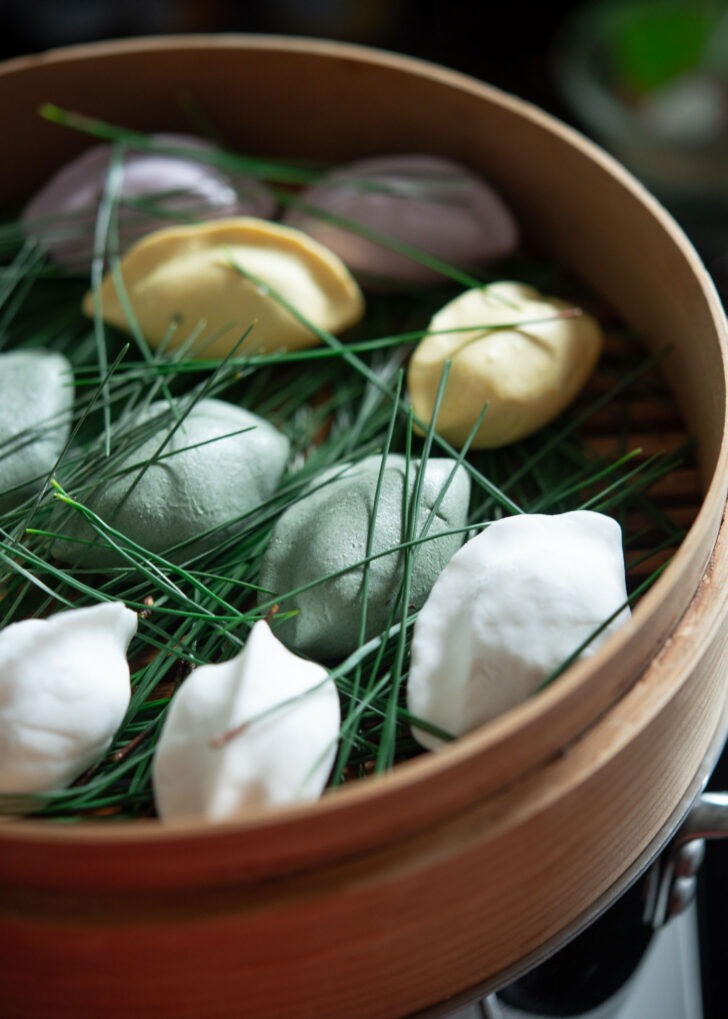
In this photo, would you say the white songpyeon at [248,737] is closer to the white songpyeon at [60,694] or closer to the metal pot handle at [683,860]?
the white songpyeon at [60,694]

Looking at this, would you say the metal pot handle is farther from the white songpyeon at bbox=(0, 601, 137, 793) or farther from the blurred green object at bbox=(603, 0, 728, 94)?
the blurred green object at bbox=(603, 0, 728, 94)

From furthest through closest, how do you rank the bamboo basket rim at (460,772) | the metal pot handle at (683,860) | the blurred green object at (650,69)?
1. the blurred green object at (650,69)
2. the metal pot handle at (683,860)
3. the bamboo basket rim at (460,772)

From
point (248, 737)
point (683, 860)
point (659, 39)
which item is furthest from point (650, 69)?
point (248, 737)

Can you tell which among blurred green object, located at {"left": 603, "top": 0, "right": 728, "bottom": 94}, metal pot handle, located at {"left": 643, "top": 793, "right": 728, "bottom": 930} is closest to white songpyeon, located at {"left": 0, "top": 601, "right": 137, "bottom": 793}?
metal pot handle, located at {"left": 643, "top": 793, "right": 728, "bottom": 930}

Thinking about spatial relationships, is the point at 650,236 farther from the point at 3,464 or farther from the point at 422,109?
the point at 3,464

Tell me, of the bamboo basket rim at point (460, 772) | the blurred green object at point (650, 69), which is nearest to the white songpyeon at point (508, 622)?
the bamboo basket rim at point (460, 772)

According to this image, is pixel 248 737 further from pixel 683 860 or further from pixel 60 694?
pixel 683 860

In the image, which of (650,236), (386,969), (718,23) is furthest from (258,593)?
(718,23)
